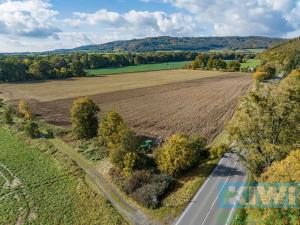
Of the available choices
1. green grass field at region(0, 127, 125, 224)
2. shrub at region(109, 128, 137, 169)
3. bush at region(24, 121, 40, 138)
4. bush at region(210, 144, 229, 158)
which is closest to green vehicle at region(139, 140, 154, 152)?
shrub at region(109, 128, 137, 169)

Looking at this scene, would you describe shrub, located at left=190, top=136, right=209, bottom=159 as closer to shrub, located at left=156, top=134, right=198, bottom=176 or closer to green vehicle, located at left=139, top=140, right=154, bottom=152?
shrub, located at left=156, top=134, right=198, bottom=176

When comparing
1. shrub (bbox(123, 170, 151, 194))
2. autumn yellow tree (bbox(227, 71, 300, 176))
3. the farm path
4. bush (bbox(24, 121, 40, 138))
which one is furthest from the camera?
bush (bbox(24, 121, 40, 138))

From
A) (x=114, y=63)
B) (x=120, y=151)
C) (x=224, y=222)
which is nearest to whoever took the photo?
(x=224, y=222)

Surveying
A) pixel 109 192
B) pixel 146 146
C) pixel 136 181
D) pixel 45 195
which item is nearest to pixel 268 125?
pixel 136 181

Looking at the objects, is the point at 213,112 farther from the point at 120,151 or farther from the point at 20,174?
the point at 20,174

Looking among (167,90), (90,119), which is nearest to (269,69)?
(167,90)

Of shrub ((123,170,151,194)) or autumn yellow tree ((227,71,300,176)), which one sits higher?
autumn yellow tree ((227,71,300,176))

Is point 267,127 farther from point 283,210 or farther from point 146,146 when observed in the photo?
point 146,146
